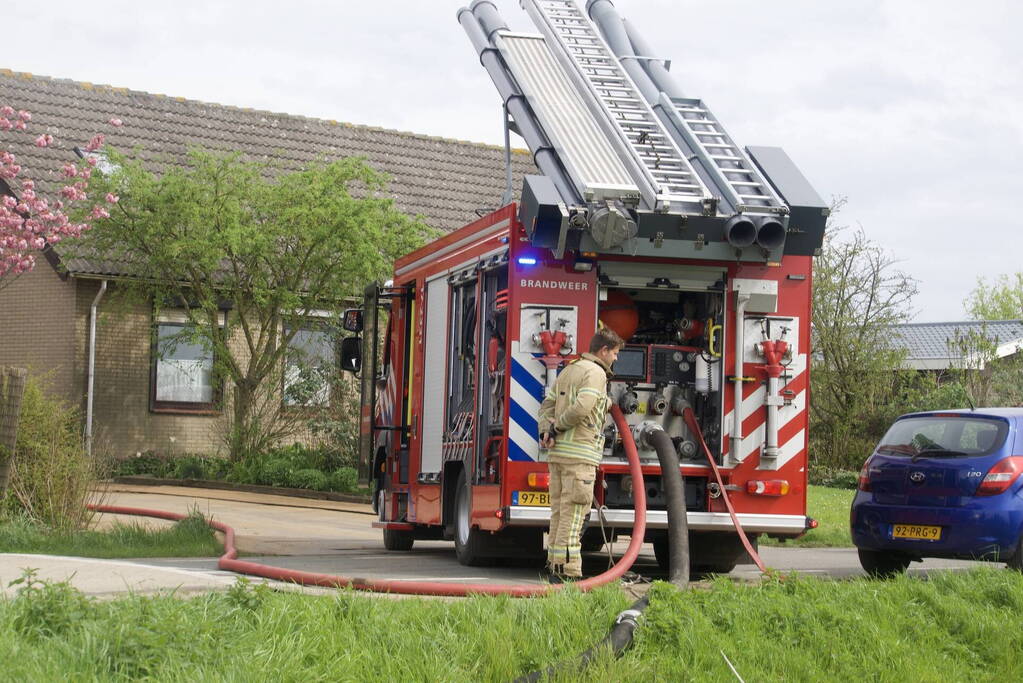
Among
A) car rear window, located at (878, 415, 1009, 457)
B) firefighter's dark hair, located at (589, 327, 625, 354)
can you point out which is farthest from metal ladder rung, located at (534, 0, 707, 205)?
car rear window, located at (878, 415, 1009, 457)

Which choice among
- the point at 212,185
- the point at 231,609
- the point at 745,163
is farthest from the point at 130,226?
the point at 231,609

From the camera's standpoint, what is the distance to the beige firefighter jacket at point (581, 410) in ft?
35.3

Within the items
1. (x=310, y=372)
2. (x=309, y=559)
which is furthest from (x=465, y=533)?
(x=310, y=372)

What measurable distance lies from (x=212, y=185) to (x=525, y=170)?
9328 millimetres

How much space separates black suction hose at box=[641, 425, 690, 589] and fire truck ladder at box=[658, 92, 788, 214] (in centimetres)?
185

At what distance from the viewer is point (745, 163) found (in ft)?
40.7

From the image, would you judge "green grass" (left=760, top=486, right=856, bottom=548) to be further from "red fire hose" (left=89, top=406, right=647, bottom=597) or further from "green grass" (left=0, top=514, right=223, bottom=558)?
"green grass" (left=0, top=514, right=223, bottom=558)

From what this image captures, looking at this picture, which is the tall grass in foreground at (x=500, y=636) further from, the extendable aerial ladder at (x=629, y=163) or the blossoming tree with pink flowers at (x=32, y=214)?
the blossoming tree with pink flowers at (x=32, y=214)

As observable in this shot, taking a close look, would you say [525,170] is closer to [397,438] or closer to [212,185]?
[212,185]

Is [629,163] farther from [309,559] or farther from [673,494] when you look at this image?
[309,559]

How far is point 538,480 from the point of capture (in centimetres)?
1177

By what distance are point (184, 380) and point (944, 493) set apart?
67.4 feet

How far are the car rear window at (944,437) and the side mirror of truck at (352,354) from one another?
571cm

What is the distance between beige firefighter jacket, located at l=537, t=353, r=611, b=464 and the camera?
10750mm
